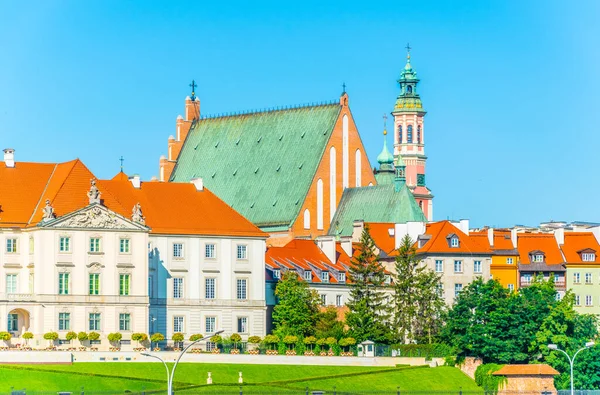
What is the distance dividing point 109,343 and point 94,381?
14.7 m

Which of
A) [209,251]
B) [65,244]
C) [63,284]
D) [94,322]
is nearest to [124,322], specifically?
[94,322]

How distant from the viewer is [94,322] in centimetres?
12294

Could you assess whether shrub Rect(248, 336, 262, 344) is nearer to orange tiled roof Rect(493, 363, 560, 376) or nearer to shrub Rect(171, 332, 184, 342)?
shrub Rect(171, 332, 184, 342)

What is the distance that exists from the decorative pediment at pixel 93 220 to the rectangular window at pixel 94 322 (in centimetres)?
582

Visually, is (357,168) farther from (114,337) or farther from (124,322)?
(114,337)

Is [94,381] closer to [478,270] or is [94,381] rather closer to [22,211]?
[22,211]

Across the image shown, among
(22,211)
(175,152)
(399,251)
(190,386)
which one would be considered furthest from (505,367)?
(175,152)

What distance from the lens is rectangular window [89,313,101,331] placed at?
122688 millimetres

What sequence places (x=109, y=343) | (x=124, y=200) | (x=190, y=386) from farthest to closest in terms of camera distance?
(x=124, y=200) < (x=109, y=343) < (x=190, y=386)

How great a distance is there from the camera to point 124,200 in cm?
13200

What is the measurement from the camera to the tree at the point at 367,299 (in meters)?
130

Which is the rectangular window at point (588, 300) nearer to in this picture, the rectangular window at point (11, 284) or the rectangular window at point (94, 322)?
the rectangular window at point (94, 322)

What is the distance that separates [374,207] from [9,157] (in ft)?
135

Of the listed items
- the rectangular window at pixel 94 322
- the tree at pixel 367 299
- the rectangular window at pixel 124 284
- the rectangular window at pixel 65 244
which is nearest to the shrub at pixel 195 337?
the rectangular window at pixel 124 284
